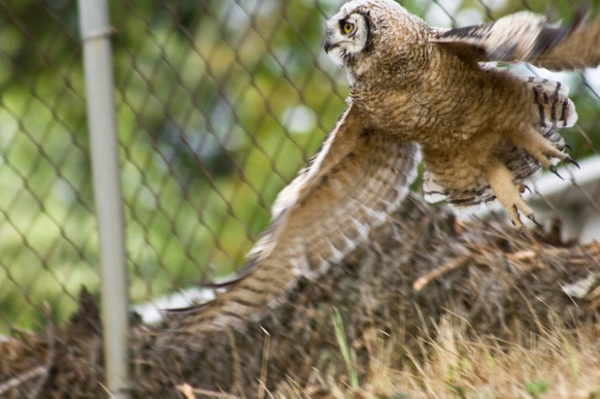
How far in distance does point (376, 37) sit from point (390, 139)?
1.62ft

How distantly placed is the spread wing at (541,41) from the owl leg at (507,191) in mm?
843

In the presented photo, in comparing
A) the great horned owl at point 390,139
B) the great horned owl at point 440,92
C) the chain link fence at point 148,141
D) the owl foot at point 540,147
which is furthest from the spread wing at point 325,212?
the chain link fence at point 148,141

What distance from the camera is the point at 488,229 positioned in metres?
4.39

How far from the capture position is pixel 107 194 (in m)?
3.88

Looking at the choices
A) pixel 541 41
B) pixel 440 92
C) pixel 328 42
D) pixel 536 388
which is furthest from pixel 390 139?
pixel 536 388

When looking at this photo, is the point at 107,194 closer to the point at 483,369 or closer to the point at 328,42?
the point at 328,42

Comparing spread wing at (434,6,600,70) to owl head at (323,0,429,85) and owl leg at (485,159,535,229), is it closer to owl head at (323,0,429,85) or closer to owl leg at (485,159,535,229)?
owl head at (323,0,429,85)

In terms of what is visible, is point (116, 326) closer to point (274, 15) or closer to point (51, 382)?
point (51, 382)

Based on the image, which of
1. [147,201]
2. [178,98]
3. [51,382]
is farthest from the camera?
[178,98]

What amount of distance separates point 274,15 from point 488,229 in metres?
2.91

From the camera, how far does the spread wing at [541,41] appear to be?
3064 millimetres

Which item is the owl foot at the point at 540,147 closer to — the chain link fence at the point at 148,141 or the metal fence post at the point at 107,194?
the metal fence post at the point at 107,194

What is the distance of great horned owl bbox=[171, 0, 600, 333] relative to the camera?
3770 millimetres

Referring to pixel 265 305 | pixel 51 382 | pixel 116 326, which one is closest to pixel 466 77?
pixel 265 305
